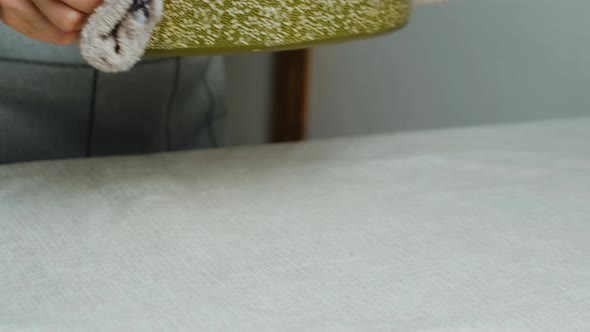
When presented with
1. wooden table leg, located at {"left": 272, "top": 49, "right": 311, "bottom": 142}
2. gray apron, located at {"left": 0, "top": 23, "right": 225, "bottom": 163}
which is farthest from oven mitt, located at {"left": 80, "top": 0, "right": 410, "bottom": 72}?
wooden table leg, located at {"left": 272, "top": 49, "right": 311, "bottom": 142}

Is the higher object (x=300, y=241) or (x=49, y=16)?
(x=49, y=16)

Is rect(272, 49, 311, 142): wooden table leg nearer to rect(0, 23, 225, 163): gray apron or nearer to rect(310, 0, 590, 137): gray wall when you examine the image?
rect(310, 0, 590, 137): gray wall

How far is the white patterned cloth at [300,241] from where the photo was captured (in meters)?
0.36

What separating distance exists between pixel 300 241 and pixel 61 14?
18 cm

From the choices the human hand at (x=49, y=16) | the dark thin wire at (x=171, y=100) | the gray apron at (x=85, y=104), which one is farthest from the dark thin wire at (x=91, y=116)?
the human hand at (x=49, y=16)

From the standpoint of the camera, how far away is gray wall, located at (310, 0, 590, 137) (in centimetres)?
95

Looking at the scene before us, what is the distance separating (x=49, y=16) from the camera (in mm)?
434

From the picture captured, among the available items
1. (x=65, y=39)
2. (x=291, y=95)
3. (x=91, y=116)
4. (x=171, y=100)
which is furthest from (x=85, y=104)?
(x=291, y=95)

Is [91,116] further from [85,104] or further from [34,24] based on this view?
[34,24]

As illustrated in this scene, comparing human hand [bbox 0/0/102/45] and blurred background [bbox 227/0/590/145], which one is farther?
blurred background [bbox 227/0/590/145]

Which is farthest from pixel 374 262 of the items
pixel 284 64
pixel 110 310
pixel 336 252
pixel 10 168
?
pixel 284 64

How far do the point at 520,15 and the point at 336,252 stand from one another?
2.12ft

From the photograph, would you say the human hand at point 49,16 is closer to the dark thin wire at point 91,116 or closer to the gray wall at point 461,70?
the dark thin wire at point 91,116

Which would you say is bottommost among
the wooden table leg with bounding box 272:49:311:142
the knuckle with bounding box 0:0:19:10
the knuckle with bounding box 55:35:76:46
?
the wooden table leg with bounding box 272:49:311:142
